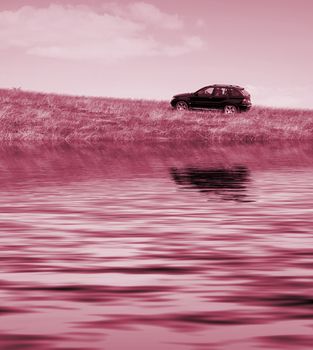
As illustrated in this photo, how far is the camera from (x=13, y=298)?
7121 mm

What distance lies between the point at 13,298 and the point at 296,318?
90.1 inches

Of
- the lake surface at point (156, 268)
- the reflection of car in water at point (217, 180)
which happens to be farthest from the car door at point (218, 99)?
the lake surface at point (156, 268)

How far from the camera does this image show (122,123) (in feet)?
164

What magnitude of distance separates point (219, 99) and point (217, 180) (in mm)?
32229

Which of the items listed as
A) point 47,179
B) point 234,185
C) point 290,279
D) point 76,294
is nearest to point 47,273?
point 76,294

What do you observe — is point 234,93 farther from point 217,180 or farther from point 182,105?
point 217,180

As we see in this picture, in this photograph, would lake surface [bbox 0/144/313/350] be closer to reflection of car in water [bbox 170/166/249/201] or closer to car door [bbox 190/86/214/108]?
reflection of car in water [bbox 170/166/249/201]

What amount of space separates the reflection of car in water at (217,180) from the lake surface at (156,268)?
0.21 m

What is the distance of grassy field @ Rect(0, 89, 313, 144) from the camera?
4662 centimetres

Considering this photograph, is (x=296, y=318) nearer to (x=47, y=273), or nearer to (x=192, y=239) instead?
(x=47, y=273)

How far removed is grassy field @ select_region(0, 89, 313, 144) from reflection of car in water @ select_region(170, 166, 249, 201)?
2077 cm

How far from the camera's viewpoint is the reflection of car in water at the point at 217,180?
17.0 metres

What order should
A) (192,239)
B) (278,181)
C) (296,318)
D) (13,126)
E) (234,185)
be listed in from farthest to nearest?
1. (13,126)
2. (278,181)
3. (234,185)
4. (192,239)
5. (296,318)

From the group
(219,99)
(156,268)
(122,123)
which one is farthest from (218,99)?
(156,268)
